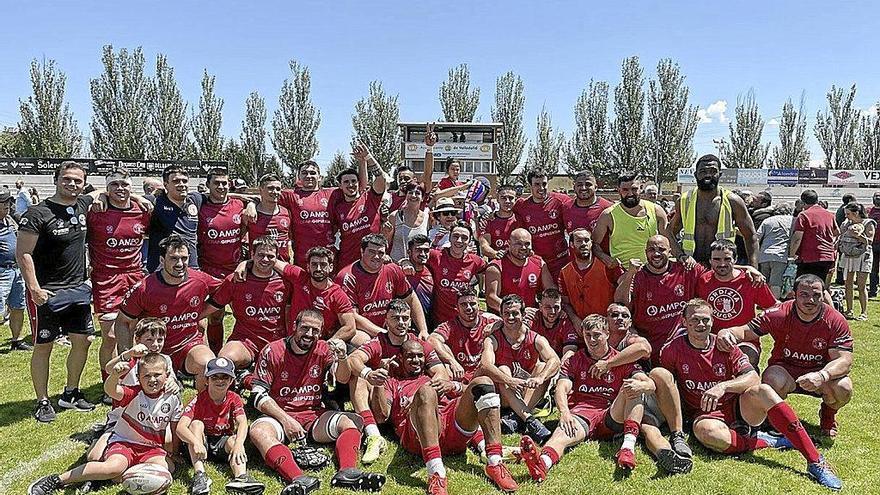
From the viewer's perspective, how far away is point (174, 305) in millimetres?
5129

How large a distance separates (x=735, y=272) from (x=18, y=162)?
108 ft

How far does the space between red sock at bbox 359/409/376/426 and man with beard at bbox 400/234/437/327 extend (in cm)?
181

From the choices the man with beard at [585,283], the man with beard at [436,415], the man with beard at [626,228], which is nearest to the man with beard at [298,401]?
the man with beard at [436,415]

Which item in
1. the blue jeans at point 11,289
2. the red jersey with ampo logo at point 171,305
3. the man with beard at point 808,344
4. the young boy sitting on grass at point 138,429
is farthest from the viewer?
the blue jeans at point 11,289

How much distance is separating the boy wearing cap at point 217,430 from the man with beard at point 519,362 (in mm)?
1909

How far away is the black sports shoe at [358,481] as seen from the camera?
4066 mm

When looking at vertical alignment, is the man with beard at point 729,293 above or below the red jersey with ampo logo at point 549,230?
below

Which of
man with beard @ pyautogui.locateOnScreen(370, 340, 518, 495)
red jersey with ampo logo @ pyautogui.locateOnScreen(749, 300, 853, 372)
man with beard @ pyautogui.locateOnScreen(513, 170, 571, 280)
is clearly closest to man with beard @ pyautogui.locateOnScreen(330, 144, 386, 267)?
man with beard @ pyautogui.locateOnScreen(513, 170, 571, 280)

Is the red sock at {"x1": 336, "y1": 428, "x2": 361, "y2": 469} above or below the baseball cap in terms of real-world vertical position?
below

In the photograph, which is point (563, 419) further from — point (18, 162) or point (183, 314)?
point (18, 162)

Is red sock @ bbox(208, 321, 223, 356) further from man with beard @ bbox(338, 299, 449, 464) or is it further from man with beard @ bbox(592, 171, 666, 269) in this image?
man with beard @ bbox(592, 171, 666, 269)

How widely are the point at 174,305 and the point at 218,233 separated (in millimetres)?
1488

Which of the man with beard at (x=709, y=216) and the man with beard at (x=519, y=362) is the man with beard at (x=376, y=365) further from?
the man with beard at (x=709, y=216)

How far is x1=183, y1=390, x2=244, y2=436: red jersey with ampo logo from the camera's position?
4305 mm
